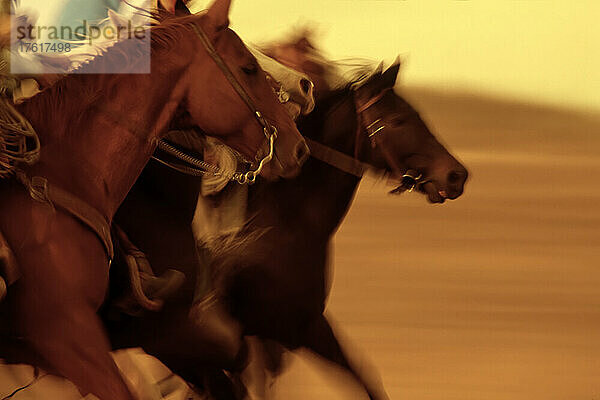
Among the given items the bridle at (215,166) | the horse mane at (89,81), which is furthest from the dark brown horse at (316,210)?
the horse mane at (89,81)

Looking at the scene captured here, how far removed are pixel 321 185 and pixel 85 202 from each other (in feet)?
2.89

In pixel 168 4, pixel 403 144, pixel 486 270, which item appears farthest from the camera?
pixel 486 270

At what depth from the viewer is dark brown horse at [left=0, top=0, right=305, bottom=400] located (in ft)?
8.97

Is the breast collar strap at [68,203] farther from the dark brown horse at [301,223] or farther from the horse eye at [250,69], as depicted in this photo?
the horse eye at [250,69]

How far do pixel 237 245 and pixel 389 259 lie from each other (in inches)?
21.5

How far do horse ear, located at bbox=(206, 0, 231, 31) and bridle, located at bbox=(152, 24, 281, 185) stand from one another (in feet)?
0.17

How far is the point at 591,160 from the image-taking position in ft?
11.5

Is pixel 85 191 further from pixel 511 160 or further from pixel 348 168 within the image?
pixel 511 160

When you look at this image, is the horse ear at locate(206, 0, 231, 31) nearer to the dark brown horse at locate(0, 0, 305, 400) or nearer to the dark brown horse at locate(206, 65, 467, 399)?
the dark brown horse at locate(0, 0, 305, 400)

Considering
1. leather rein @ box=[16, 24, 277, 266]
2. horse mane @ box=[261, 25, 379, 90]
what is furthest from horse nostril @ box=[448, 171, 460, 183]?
leather rein @ box=[16, 24, 277, 266]

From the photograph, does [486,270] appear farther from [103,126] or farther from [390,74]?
[103,126]

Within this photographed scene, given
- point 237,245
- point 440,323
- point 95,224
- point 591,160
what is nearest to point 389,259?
point 440,323

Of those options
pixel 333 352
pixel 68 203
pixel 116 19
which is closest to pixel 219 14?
pixel 116 19

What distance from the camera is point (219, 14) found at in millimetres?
2887
